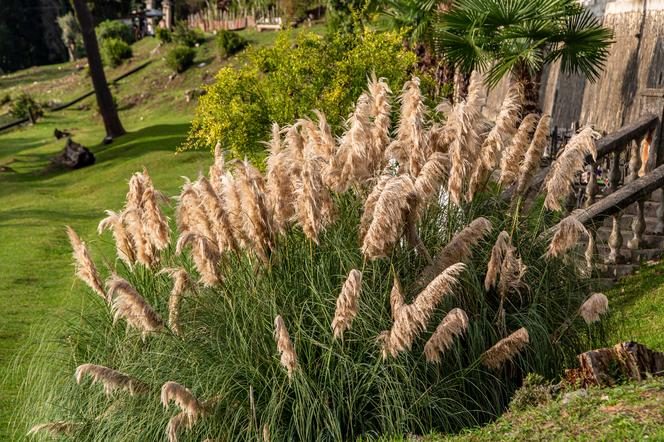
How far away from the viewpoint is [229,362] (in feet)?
23.3

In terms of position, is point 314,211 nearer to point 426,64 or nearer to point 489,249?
point 489,249

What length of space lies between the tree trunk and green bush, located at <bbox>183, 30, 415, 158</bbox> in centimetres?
1724

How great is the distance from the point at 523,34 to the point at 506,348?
987 centimetres

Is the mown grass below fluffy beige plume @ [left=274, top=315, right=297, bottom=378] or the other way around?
below

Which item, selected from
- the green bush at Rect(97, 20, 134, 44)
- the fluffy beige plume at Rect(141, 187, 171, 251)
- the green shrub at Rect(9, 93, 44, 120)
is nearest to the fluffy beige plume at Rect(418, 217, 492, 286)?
the fluffy beige plume at Rect(141, 187, 171, 251)

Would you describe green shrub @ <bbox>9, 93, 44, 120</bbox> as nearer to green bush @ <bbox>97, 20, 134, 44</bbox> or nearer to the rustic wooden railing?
green bush @ <bbox>97, 20, 134, 44</bbox>

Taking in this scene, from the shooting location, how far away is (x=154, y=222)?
788 cm

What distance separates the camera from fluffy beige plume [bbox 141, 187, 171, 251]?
7.86 metres

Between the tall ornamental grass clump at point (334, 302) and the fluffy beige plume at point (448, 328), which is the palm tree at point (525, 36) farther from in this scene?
the fluffy beige plume at point (448, 328)

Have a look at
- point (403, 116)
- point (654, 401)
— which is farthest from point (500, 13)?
point (654, 401)

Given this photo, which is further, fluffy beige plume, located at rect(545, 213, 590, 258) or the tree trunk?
the tree trunk

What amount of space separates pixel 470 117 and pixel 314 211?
153 cm

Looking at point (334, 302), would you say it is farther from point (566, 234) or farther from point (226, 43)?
point (226, 43)

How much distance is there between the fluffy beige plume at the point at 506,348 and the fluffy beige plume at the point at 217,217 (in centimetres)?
210
